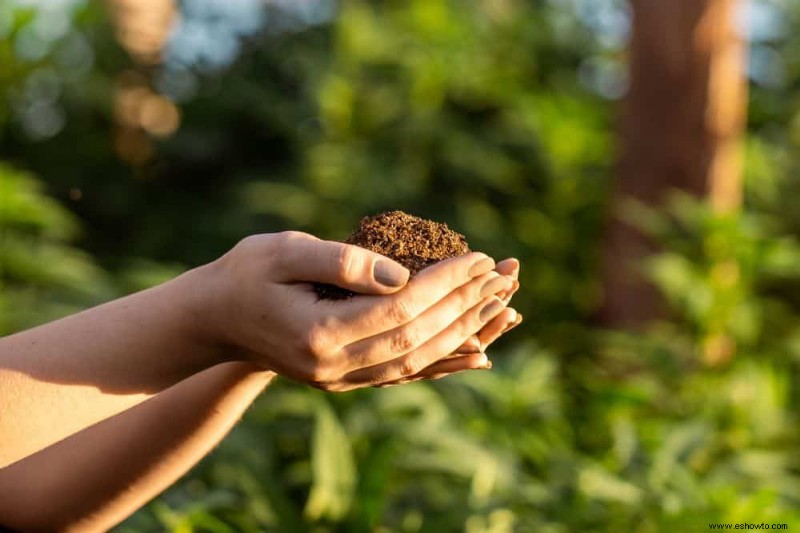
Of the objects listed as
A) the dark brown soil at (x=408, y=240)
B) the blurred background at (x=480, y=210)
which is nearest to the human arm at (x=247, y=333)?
the dark brown soil at (x=408, y=240)

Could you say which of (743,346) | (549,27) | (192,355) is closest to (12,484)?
(192,355)

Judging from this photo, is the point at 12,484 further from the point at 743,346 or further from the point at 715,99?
the point at 715,99

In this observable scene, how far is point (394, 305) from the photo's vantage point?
123 cm

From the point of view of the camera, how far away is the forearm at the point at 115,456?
1595 millimetres

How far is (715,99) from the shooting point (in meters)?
5.28

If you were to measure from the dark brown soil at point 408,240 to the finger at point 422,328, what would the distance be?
11cm

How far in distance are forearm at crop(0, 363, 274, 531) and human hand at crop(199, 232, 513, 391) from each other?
28 cm

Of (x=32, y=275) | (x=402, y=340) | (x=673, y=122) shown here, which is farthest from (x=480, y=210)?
(x=402, y=340)

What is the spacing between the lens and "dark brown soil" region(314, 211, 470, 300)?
4.71ft

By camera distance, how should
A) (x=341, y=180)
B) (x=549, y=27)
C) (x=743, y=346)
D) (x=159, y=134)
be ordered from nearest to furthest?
(x=743, y=346), (x=341, y=180), (x=159, y=134), (x=549, y=27)

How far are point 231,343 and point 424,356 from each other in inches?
9.6

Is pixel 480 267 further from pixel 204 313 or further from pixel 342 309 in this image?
pixel 204 313

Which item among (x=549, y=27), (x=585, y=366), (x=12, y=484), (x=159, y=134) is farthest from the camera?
(x=549, y=27)

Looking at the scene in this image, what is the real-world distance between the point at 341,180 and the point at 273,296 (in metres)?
4.44
